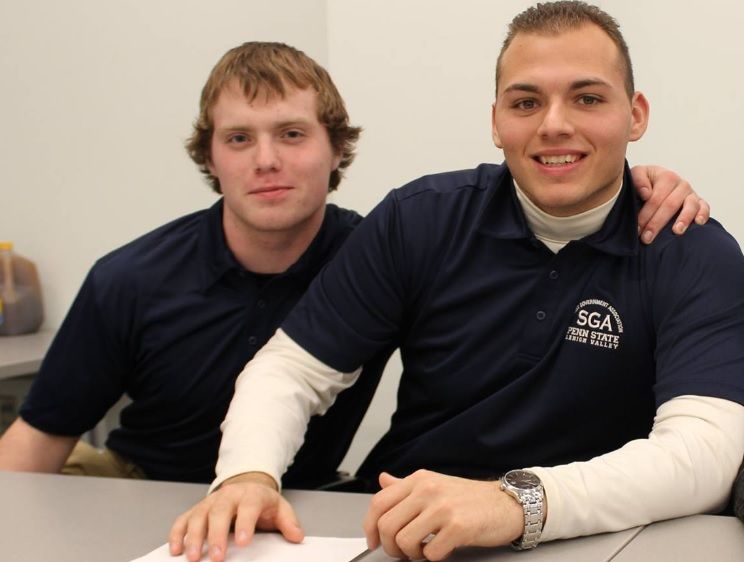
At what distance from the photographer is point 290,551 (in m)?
1.01

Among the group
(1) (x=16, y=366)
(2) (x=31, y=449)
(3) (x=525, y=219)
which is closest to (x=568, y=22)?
(3) (x=525, y=219)

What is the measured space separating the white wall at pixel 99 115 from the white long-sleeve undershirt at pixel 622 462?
5.16 ft

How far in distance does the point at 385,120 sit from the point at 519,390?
123 cm

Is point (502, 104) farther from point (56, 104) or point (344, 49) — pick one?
point (56, 104)

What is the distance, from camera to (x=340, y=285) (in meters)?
1.44

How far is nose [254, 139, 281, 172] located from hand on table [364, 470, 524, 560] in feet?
2.66

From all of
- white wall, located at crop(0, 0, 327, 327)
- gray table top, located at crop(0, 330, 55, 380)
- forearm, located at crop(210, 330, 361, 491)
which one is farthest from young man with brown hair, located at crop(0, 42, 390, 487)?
white wall, located at crop(0, 0, 327, 327)

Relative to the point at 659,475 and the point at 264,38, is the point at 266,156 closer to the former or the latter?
the point at 659,475

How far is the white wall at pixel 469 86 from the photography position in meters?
2.10

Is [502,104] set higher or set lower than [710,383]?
higher

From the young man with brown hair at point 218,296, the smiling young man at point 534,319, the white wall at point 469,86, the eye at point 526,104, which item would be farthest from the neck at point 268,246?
the white wall at point 469,86

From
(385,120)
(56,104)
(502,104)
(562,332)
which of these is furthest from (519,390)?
(56,104)

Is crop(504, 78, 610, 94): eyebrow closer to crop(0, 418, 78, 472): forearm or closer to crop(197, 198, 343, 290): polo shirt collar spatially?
crop(197, 198, 343, 290): polo shirt collar

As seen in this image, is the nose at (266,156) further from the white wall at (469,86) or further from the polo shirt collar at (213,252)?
the white wall at (469,86)
